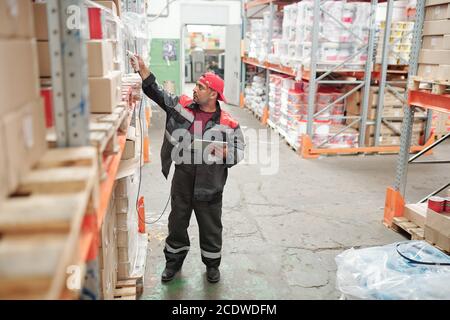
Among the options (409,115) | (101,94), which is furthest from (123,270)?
(409,115)

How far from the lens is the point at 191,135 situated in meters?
3.59

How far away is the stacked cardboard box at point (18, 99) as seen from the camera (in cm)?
132

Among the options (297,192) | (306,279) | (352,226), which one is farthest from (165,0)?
(306,279)

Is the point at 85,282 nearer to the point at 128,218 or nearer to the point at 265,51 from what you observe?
the point at 128,218

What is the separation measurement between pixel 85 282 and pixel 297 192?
469 cm

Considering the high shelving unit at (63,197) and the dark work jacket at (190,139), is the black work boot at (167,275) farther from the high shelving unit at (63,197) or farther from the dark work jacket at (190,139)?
the high shelving unit at (63,197)

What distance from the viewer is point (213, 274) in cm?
380

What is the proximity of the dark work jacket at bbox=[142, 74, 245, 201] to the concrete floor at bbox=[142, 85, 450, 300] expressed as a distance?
0.86m

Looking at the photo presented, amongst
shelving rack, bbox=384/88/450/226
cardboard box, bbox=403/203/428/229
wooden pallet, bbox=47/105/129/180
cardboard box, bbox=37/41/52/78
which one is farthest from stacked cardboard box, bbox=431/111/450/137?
cardboard box, bbox=37/41/52/78

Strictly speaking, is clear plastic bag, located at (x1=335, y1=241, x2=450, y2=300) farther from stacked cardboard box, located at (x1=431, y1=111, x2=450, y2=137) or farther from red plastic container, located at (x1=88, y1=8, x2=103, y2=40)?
stacked cardboard box, located at (x1=431, y1=111, x2=450, y2=137)

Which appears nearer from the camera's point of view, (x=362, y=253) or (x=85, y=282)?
(x=85, y=282)

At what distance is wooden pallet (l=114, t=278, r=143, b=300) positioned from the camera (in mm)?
3301

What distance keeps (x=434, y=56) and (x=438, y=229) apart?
1.74 metres

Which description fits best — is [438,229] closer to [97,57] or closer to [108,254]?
[108,254]
